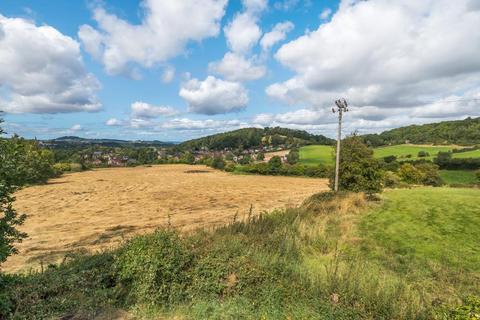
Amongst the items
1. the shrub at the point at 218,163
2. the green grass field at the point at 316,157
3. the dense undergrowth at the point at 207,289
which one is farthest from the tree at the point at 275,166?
the dense undergrowth at the point at 207,289

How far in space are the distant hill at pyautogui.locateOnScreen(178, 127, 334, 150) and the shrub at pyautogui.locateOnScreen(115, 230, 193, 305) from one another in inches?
4634

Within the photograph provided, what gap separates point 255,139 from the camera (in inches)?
5418

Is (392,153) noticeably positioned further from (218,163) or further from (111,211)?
(111,211)

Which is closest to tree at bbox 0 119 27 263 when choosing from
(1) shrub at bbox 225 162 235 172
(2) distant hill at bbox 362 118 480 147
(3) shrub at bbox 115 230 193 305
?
(3) shrub at bbox 115 230 193 305

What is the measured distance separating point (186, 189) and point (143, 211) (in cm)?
1848

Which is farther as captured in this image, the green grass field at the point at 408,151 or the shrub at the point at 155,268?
the green grass field at the point at 408,151

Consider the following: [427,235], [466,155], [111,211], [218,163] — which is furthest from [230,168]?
[427,235]

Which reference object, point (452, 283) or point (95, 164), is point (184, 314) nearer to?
point (452, 283)

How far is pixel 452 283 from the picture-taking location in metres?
7.87

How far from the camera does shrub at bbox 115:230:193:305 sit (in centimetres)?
544

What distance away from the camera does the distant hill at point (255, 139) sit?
131125 mm

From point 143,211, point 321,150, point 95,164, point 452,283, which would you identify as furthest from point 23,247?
point 321,150

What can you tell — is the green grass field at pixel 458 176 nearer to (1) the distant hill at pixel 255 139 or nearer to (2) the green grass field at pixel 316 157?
(2) the green grass field at pixel 316 157

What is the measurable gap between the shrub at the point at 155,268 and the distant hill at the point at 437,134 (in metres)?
82.9
